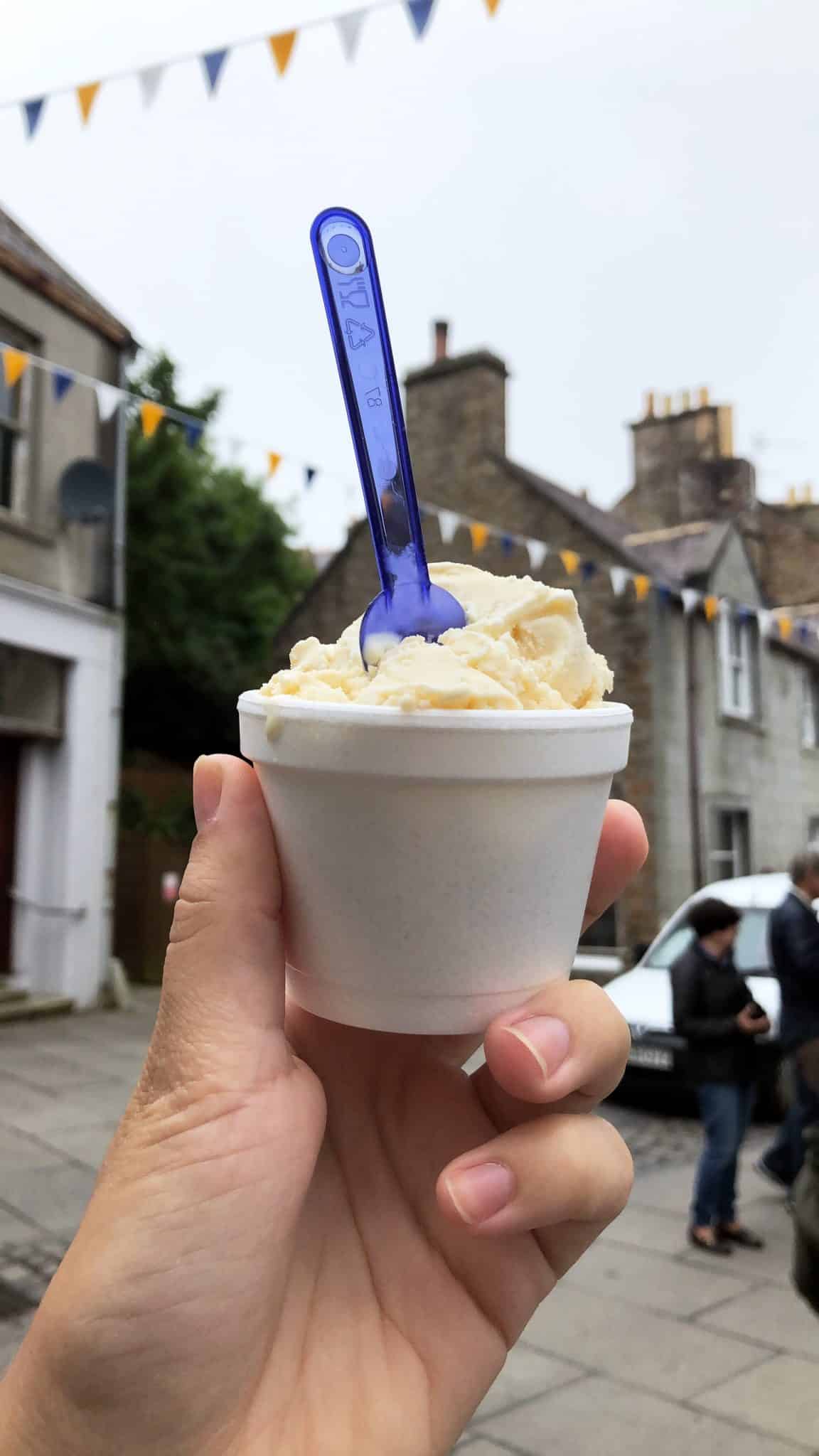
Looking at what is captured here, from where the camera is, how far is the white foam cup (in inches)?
44.9

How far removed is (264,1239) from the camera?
4.23 feet

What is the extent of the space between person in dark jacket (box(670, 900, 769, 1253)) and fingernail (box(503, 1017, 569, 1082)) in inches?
181

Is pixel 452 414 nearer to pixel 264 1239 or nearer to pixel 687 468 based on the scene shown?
pixel 687 468

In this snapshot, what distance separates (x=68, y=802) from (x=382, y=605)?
400 inches

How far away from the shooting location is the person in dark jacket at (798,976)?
19.0ft

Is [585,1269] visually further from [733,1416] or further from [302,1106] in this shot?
[302,1106]

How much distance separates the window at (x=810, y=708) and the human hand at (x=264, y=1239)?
17.5 metres

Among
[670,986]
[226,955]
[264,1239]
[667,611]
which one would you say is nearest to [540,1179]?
[264,1239]

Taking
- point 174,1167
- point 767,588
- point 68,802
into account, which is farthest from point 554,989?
point 767,588

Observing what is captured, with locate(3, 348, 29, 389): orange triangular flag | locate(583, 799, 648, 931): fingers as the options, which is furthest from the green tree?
locate(583, 799, 648, 931): fingers

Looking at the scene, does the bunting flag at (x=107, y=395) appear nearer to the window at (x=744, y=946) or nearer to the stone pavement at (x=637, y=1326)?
the stone pavement at (x=637, y=1326)

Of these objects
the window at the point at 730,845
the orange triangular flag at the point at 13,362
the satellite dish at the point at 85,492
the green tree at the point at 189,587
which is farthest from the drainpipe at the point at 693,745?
the orange triangular flag at the point at 13,362

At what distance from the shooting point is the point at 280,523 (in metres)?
18.4

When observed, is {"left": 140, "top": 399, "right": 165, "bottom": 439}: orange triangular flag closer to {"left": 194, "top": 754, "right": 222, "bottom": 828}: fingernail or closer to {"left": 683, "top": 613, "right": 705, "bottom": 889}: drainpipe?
{"left": 194, "top": 754, "right": 222, "bottom": 828}: fingernail
